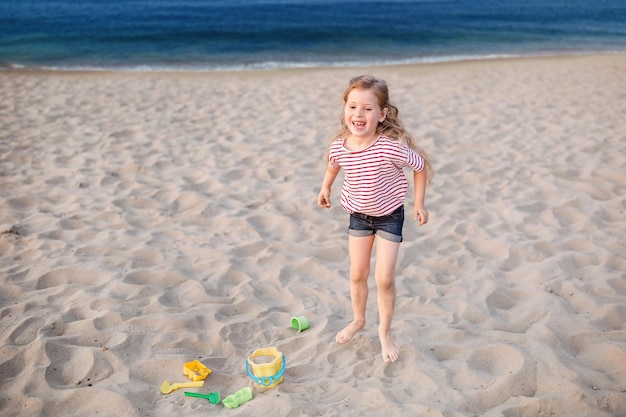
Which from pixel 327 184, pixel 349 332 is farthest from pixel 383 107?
pixel 349 332

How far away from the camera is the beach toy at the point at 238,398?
2596 mm

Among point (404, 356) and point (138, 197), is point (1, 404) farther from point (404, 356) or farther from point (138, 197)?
point (138, 197)

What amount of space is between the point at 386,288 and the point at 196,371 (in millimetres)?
1076

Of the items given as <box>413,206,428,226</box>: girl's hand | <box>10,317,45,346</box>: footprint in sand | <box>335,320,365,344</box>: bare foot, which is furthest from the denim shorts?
<box>10,317,45,346</box>: footprint in sand

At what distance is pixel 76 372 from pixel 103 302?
67 cm

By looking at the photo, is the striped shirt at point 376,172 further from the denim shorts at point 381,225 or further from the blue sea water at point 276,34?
the blue sea water at point 276,34

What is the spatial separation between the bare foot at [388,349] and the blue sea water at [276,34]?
11.9m

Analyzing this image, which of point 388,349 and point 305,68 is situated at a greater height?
point 388,349

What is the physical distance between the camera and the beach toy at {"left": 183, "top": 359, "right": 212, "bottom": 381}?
2.78 m

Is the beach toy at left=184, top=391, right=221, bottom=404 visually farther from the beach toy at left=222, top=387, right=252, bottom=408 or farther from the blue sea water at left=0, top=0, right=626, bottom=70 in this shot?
the blue sea water at left=0, top=0, right=626, bottom=70

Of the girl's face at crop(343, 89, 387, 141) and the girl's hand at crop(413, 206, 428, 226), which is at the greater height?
the girl's face at crop(343, 89, 387, 141)

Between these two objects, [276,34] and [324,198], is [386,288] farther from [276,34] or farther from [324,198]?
[276,34]

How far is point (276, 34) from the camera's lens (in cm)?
1945

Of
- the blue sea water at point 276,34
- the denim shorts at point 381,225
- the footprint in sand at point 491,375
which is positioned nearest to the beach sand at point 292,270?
the footprint in sand at point 491,375
